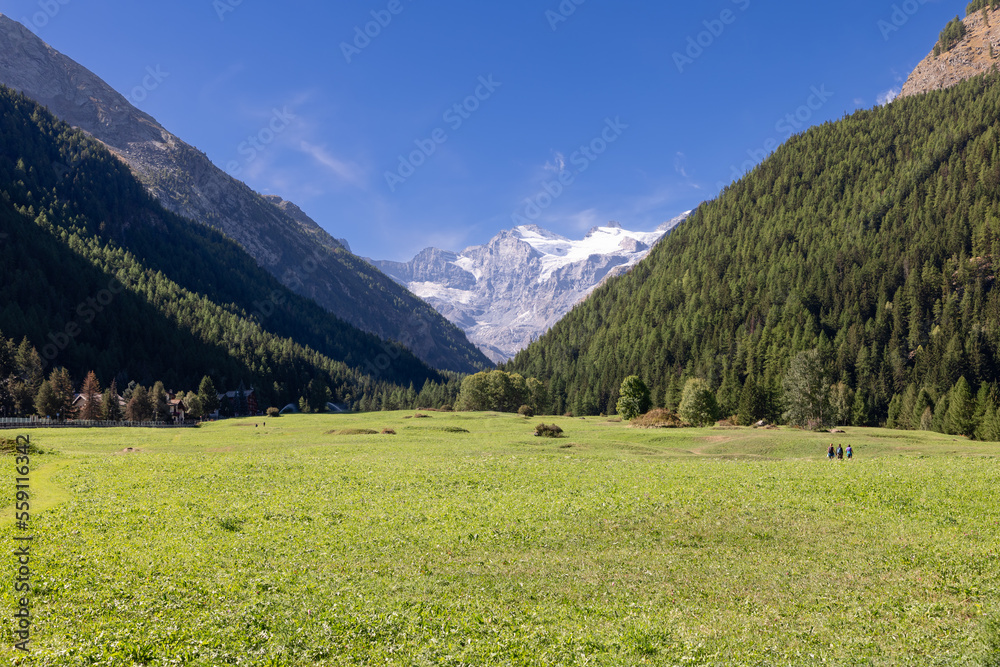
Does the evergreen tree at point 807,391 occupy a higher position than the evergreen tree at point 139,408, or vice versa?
the evergreen tree at point 807,391

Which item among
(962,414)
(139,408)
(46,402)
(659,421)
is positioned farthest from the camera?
(139,408)

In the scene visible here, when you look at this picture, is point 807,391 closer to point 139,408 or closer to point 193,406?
point 139,408

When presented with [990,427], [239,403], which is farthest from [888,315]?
[239,403]

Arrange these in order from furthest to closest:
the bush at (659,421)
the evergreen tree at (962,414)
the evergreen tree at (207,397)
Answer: the evergreen tree at (207,397), the bush at (659,421), the evergreen tree at (962,414)

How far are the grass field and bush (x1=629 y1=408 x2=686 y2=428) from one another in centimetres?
5433

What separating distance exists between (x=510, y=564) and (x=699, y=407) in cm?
8630

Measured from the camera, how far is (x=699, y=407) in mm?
99500

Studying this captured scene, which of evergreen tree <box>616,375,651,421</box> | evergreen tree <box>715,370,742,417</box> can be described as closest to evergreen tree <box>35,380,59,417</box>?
evergreen tree <box>616,375,651,421</box>

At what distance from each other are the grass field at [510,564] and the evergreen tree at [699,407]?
56.9 meters

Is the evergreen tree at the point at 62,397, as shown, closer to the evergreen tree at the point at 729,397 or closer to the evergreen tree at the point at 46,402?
the evergreen tree at the point at 46,402

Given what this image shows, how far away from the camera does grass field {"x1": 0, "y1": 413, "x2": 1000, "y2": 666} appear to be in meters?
14.8

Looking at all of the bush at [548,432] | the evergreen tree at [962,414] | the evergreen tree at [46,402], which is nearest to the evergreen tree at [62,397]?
the evergreen tree at [46,402]

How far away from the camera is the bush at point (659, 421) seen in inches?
3816

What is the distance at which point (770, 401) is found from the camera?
121m
